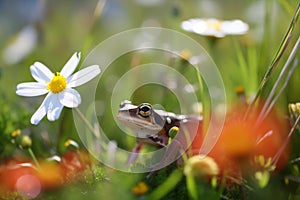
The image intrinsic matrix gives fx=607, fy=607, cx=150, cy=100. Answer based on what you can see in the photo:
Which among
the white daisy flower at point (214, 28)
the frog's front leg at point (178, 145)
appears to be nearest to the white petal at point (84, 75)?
the frog's front leg at point (178, 145)

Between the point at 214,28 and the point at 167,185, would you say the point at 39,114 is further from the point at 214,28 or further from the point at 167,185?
the point at 214,28

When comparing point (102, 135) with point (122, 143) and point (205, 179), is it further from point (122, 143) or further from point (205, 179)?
point (205, 179)

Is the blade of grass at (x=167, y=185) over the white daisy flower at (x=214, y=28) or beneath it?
beneath

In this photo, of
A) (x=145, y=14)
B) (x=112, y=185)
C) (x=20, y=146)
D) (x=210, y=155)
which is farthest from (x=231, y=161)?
(x=145, y=14)

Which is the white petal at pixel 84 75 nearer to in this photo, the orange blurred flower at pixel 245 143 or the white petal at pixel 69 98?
the white petal at pixel 69 98

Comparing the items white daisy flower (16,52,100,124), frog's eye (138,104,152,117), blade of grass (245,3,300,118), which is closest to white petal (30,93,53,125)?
white daisy flower (16,52,100,124)

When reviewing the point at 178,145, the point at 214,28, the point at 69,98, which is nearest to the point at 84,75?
the point at 69,98

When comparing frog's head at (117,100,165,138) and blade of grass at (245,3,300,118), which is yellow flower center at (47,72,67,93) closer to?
frog's head at (117,100,165,138)
